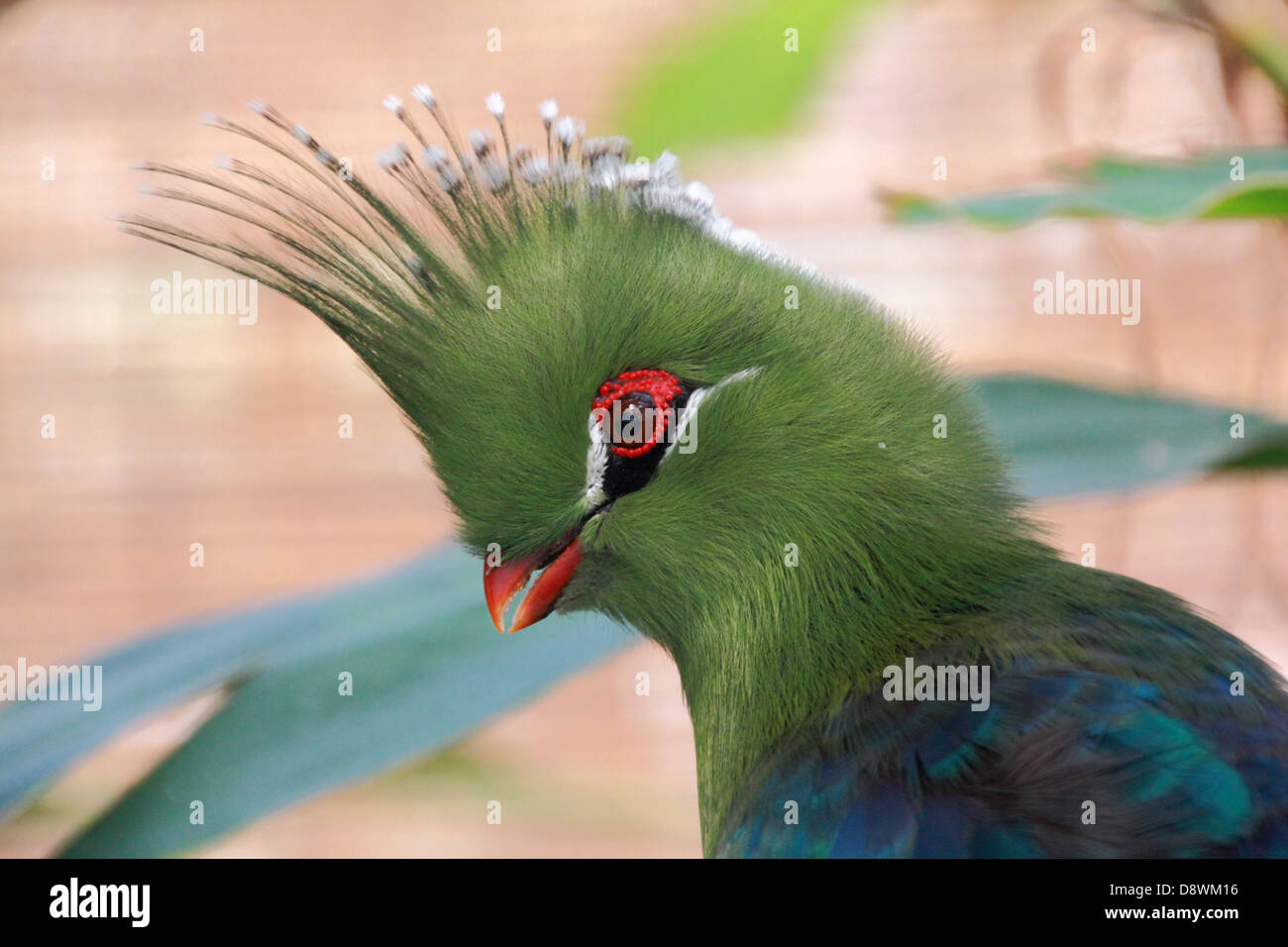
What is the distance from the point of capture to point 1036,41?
3627mm

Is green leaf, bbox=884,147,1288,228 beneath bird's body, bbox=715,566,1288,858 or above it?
above

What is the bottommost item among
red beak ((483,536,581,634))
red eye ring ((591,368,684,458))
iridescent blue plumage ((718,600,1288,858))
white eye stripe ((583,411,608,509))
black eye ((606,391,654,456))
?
iridescent blue plumage ((718,600,1288,858))

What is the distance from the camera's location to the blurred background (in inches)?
139

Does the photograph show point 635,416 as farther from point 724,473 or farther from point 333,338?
point 333,338

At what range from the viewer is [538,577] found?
53.8 inches

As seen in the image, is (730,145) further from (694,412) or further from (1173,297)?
(1173,297)

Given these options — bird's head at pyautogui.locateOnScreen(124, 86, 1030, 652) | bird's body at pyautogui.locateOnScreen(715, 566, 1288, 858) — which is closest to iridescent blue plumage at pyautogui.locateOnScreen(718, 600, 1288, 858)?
bird's body at pyautogui.locateOnScreen(715, 566, 1288, 858)

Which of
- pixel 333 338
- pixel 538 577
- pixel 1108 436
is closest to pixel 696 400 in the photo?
pixel 538 577

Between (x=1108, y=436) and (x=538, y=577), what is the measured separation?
755 mm

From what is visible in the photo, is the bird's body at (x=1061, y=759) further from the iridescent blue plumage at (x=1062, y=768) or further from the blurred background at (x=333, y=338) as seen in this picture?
the blurred background at (x=333, y=338)

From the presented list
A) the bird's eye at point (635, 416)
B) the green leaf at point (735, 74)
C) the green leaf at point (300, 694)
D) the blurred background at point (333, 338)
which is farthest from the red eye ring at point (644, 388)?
the blurred background at point (333, 338)

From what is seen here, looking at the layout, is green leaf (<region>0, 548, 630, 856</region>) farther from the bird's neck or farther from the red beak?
the bird's neck

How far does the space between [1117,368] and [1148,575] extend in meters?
0.61

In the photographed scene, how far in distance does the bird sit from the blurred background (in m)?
1.93
